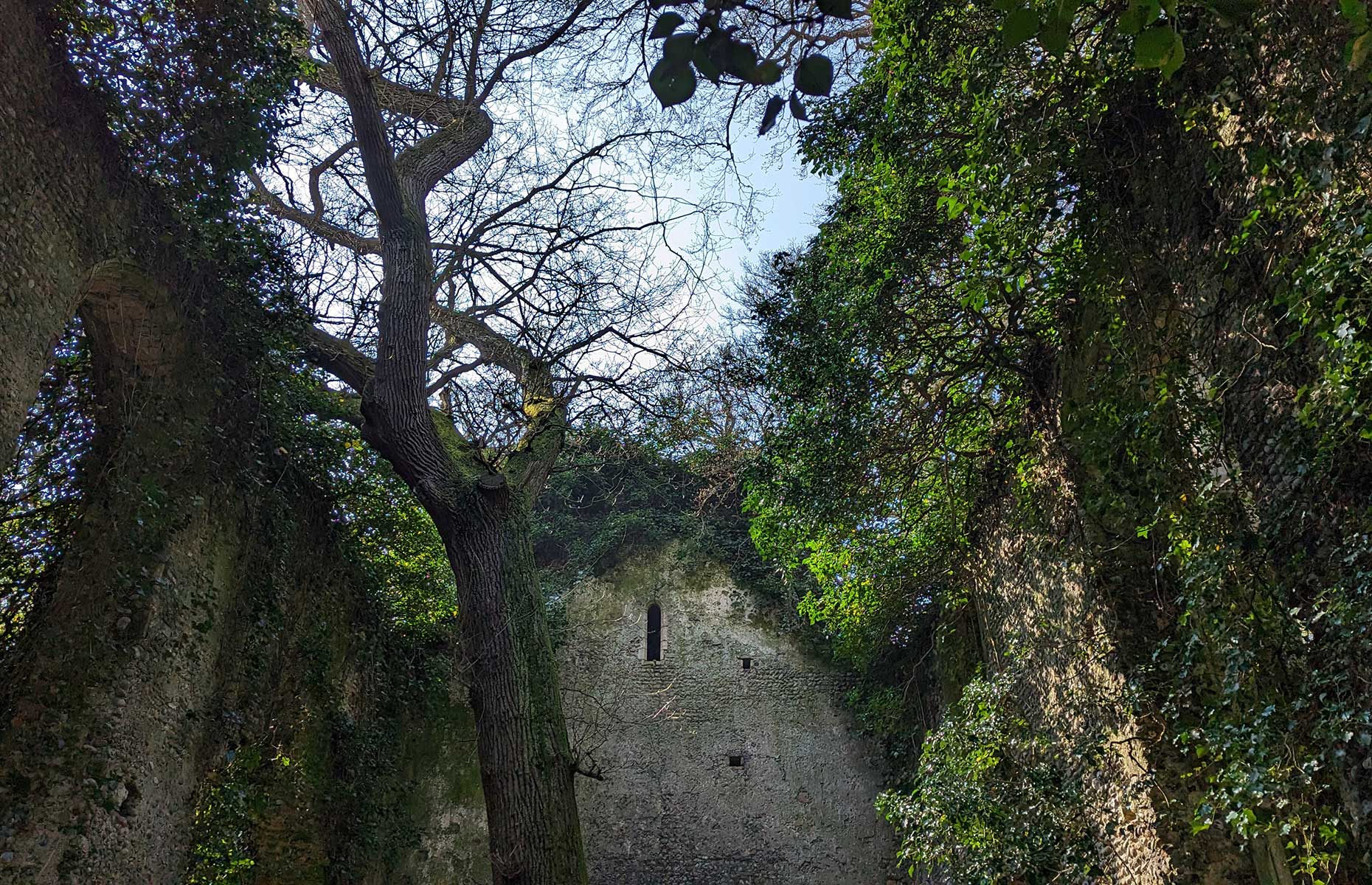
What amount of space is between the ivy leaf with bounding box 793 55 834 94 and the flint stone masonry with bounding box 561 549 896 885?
9622 millimetres

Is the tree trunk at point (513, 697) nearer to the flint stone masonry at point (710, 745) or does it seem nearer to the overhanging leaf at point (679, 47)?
the overhanging leaf at point (679, 47)

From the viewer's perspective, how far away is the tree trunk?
14.5ft

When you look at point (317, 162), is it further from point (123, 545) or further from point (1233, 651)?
point (1233, 651)

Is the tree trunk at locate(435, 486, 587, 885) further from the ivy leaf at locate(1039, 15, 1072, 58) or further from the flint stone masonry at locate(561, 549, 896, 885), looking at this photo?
the flint stone masonry at locate(561, 549, 896, 885)

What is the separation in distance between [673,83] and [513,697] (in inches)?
166

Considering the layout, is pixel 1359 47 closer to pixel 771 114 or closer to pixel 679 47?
pixel 771 114

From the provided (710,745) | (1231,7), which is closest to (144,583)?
(1231,7)

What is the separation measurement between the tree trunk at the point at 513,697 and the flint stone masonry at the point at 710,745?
529cm

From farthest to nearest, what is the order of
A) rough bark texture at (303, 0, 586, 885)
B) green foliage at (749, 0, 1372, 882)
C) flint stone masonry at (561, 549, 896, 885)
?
flint stone masonry at (561, 549, 896, 885), rough bark texture at (303, 0, 586, 885), green foliage at (749, 0, 1372, 882)

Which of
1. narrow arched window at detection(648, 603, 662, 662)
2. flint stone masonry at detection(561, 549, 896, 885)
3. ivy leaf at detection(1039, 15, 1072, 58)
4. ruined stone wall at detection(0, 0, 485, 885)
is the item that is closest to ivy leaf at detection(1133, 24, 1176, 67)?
ivy leaf at detection(1039, 15, 1072, 58)

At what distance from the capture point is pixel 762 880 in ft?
34.7

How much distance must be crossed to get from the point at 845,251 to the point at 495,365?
3.17 m

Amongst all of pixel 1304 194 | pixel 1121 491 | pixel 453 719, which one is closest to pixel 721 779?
pixel 453 719

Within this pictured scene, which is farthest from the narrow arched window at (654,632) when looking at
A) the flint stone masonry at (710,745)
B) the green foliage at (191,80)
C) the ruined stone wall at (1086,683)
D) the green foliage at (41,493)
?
the green foliage at (191,80)
